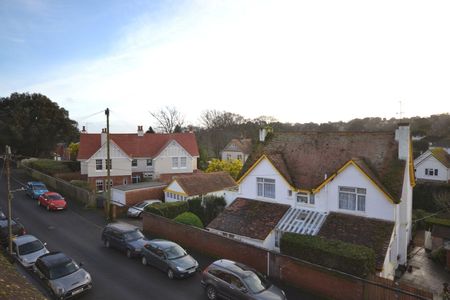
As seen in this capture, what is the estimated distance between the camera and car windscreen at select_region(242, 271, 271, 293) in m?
13.9

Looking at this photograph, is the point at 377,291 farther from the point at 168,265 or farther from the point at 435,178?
the point at 435,178

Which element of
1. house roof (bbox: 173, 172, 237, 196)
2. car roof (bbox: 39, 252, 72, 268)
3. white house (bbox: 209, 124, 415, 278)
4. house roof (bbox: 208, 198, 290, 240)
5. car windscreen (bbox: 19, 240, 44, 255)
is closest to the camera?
car roof (bbox: 39, 252, 72, 268)

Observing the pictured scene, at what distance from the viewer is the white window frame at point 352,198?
2028 cm

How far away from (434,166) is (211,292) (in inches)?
1975

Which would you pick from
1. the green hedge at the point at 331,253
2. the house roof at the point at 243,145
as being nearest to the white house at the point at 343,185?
the green hedge at the point at 331,253

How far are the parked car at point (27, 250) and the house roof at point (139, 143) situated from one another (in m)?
24.3

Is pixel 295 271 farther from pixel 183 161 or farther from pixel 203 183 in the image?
pixel 183 161

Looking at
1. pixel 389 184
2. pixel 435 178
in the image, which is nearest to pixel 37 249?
pixel 389 184

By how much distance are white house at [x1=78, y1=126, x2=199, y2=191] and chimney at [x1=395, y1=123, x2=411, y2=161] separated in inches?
1266

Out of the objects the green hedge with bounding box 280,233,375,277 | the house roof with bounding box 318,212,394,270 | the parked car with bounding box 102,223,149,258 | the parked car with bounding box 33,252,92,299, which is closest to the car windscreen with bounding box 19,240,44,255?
the parked car with bounding box 33,252,92,299

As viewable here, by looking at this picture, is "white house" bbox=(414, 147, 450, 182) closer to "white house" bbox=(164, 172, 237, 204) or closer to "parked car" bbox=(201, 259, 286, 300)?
"white house" bbox=(164, 172, 237, 204)

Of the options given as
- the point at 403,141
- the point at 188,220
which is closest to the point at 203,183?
the point at 188,220

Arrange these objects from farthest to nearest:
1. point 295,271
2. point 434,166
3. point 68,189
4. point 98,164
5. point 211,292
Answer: point 434,166 < point 98,164 < point 68,189 < point 295,271 < point 211,292

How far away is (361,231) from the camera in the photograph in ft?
62.2
